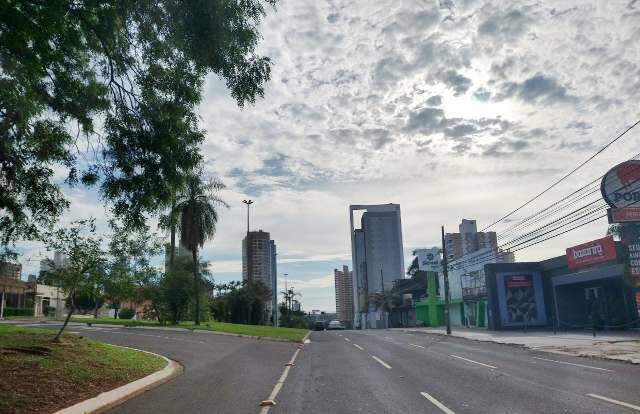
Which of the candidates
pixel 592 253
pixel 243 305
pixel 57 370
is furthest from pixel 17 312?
pixel 592 253

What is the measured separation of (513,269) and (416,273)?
56784 millimetres

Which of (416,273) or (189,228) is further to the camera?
(416,273)

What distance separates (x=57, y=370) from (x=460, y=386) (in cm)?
929

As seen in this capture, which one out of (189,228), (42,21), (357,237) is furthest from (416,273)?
(42,21)

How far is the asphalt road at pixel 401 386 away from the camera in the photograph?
367 inches

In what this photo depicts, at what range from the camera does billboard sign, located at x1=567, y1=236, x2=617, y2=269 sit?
34.2 metres

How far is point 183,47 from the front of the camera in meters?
9.95

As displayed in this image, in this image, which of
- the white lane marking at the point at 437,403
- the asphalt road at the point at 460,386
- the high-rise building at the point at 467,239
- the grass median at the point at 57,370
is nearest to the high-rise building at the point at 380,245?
the high-rise building at the point at 467,239

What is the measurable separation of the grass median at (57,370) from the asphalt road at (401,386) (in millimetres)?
1116

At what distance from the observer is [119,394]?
1100cm

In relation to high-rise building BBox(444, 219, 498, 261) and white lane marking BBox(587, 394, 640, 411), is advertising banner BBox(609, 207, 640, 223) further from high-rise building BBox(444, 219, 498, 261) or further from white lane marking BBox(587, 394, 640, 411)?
high-rise building BBox(444, 219, 498, 261)

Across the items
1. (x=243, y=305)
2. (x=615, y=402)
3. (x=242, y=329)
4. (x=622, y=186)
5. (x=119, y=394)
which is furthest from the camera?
(x=243, y=305)

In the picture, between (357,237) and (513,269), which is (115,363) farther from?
(357,237)

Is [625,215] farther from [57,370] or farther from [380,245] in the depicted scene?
[380,245]
